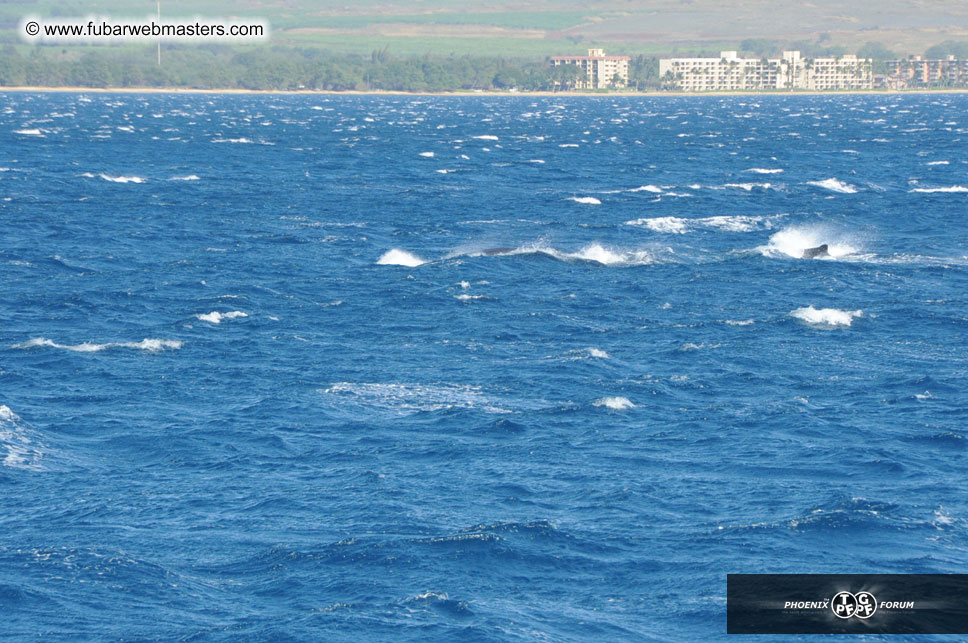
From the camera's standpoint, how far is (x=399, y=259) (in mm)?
76562

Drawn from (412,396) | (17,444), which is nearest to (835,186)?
(412,396)

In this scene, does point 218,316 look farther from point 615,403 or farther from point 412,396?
point 615,403

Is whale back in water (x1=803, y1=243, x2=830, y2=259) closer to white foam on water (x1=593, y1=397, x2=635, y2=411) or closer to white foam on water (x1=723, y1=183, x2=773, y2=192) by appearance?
white foam on water (x1=593, y1=397, x2=635, y2=411)

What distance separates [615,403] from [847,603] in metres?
16.4

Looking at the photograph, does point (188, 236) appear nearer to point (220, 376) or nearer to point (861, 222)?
point (220, 376)

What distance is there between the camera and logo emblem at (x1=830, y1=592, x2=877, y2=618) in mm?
29688

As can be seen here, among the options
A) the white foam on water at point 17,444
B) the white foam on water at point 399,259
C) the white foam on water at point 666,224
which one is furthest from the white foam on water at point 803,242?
the white foam on water at point 17,444

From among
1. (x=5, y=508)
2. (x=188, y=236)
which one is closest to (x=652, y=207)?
(x=188, y=236)

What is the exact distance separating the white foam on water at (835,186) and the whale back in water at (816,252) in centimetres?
3480

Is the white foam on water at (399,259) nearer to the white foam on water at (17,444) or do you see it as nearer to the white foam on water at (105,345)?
the white foam on water at (105,345)

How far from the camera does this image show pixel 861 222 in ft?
304

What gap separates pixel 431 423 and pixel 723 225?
52.4 m

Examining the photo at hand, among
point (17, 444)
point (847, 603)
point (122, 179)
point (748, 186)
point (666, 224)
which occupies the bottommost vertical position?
point (847, 603)

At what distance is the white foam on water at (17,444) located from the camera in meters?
39.3
